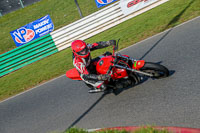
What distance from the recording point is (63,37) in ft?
45.0

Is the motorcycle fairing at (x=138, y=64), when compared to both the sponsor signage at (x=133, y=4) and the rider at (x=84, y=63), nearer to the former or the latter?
the rider at (x=84, y=63)

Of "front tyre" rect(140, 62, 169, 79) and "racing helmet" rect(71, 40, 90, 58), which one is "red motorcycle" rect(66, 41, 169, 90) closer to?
"front tyre" rect(140, 62, 169, 79)

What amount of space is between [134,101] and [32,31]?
1084 cm

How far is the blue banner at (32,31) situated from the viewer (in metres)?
14.2

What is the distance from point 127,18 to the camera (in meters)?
13.5

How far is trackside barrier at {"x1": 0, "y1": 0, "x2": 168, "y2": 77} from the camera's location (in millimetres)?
13359

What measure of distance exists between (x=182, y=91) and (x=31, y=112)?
16.7ft

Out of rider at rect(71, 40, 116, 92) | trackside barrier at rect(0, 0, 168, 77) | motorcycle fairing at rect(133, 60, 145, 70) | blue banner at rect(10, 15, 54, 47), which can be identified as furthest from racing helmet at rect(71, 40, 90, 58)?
blue banner at rect(10, 15, 54, 47)

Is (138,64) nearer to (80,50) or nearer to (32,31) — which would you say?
(80,50)

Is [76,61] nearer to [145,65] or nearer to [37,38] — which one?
[145,65]

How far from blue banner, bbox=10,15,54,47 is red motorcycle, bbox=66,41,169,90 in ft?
30.1

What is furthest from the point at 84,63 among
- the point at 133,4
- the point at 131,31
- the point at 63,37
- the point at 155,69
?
the point at 133,4

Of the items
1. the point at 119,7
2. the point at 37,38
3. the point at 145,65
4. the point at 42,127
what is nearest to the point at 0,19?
the point at 37,38

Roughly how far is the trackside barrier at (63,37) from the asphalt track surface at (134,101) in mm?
4821
